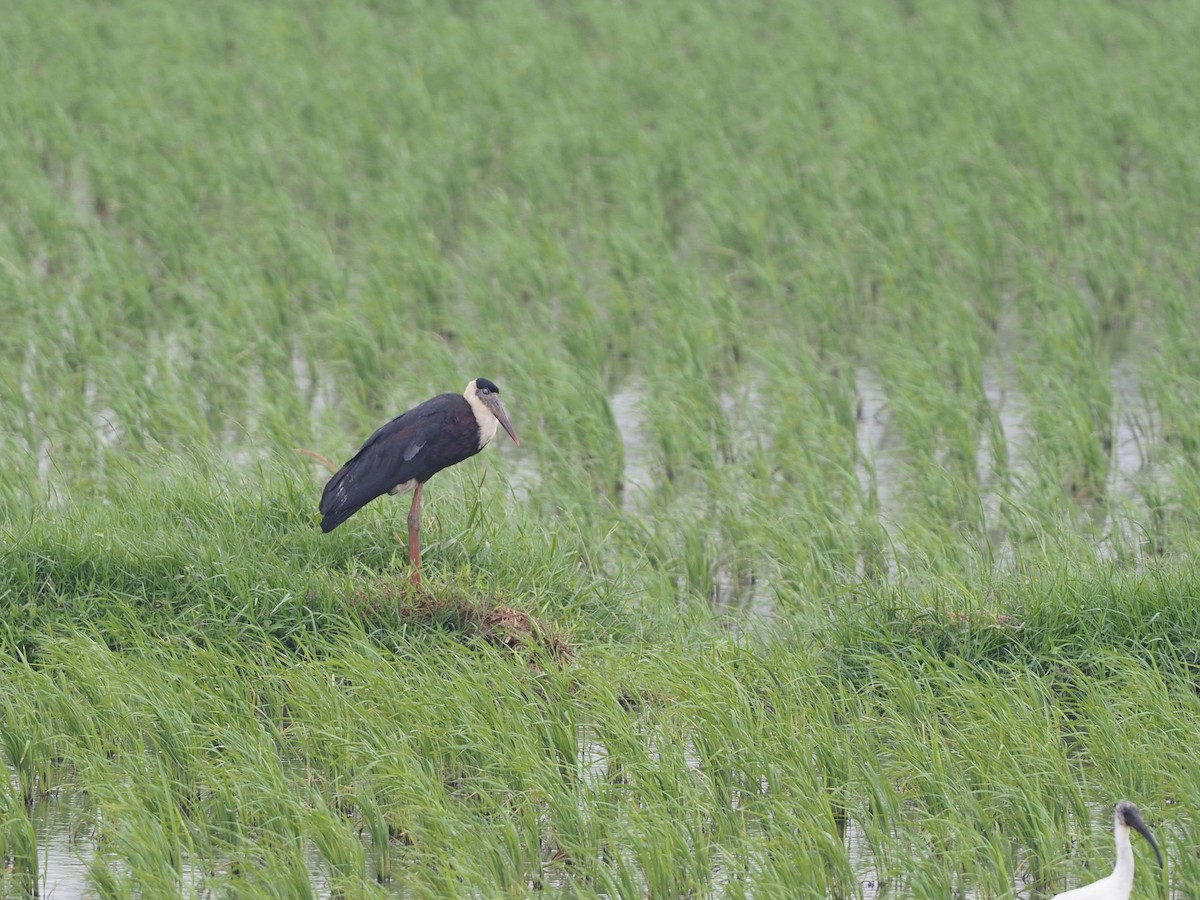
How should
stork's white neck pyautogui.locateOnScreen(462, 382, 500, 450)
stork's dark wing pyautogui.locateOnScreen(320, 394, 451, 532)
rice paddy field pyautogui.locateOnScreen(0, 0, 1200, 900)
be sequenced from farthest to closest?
stork's white neck pyautogui.locateOnScreen(462, 382, 500, 450) → stork's dark wing pyautogui.locateOnScreen(320, 394, 451, 532) → rice paddy field pyautogui.locateOnScreen(0, 0, 1200, 900)

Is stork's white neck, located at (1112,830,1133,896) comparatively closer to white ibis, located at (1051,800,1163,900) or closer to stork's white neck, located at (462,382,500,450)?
white ibis, located at (1051,800,1163,900)

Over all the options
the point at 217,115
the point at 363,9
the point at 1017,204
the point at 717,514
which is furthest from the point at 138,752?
the point at 363,9

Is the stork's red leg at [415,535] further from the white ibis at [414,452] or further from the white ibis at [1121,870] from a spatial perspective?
the white ibis at [1121,870]

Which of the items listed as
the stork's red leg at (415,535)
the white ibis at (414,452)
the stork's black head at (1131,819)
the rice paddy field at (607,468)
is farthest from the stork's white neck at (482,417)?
the stork's black head at (1131,819)

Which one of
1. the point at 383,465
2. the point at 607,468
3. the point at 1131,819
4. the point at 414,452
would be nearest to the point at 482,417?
the point at 414,452

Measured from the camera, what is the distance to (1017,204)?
11570 millimetres

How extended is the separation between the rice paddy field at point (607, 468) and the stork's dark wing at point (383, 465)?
0.28m

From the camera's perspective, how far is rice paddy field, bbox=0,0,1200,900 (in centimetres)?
541

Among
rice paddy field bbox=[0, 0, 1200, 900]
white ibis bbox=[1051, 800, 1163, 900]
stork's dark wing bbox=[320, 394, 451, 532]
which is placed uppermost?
white ibis bbox=[1051, 800, 1163, 900]

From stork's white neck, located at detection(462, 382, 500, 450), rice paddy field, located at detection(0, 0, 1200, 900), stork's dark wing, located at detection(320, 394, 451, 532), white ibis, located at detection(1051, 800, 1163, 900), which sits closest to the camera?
white ibis, located at detection(1051, 800, 1163, 900)

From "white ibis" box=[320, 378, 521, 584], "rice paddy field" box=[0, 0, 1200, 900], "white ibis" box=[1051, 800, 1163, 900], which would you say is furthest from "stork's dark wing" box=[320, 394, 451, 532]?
"white ibis" box=[1051, 800, 1163, 900]

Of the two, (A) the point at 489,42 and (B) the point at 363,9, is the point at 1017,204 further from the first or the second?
(B) the point at 363,9

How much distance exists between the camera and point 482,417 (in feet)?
21.8

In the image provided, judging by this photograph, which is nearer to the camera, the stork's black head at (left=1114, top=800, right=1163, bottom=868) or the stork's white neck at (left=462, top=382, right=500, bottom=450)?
the stork's black head at (left=1114, top=800, right=1163, bottom=868)
